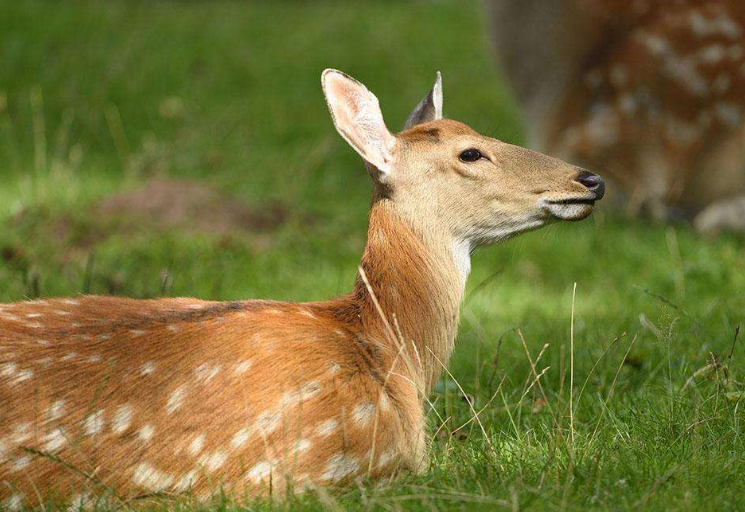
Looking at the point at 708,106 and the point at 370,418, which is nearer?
the point at 370,418

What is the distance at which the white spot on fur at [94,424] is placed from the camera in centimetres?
308

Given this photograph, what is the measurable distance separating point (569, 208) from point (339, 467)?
3.88 feet

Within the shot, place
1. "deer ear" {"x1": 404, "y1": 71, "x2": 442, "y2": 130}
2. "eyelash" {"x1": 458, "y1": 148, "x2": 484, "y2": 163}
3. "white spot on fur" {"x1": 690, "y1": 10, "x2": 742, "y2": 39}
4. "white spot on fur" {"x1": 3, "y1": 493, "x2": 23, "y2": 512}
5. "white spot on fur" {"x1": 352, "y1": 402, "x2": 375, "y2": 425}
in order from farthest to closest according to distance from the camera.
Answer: "white spot on fur" {"x1": 690, "y1": 10, "x2": 742, "y2": 39}
"deer ear" {"x1": 404, "y1": 71, "x2": 442, "y2": 130}
"eyelash" {"x1": 458, "y1": 148, "x2": 484, "y2": 163}
"white spot on fur" {"x1": 352, "y1": 402, "x2": 375, "y2": 425}
"white spot on fur" {"x1": 3, "y1": 493, "x2": 23, "y2": 512}

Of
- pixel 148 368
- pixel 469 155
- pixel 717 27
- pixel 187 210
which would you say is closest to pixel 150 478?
pixel 148 368

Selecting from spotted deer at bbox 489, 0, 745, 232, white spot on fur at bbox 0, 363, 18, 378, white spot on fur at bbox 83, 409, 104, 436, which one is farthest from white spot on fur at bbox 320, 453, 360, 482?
spotted deer at bbox 489, 0, 745, 232

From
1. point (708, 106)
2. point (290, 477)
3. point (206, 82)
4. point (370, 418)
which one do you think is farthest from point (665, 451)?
point (206, 82)

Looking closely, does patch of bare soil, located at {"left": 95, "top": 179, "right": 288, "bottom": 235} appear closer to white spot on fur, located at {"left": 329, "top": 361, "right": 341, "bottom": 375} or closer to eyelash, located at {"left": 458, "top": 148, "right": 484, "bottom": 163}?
eyelash, located at {"left": 458, "top": 148, "right": 484, "bottom": 163}

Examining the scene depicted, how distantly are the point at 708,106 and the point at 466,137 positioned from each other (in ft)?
11.6

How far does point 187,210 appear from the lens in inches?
267

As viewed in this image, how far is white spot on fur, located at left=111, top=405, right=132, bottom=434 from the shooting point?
3088mm

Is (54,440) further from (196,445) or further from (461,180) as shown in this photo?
(461,180)

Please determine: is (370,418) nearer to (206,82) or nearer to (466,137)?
(466,137)

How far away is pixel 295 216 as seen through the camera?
7.13 m

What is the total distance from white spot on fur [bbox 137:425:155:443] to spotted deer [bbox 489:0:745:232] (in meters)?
4.48
